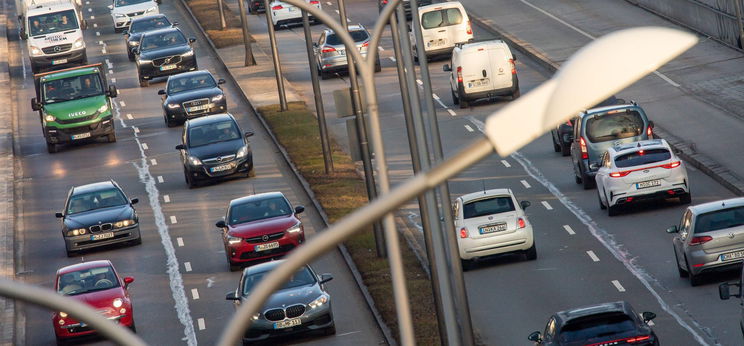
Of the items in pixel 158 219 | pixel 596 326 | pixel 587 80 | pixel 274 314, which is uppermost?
pixel 587 80

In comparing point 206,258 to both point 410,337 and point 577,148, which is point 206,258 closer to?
point 577,148

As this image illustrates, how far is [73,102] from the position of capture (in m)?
46.1

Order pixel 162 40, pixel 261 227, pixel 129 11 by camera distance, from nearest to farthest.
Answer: pixel 261 227 → pixel 162 40 → pixel 129 11

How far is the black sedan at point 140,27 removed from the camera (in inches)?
2394

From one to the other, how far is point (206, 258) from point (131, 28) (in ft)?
99.3

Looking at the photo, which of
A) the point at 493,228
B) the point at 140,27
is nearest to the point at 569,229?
the point at 493,228

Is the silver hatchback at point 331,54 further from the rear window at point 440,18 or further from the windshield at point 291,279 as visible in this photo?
the windshield at point 291,279

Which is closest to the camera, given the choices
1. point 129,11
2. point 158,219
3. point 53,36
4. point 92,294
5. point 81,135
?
point 92,294

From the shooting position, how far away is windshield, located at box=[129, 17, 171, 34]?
62.1 metres

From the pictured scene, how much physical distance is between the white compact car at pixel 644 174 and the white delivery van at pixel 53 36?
102 ft

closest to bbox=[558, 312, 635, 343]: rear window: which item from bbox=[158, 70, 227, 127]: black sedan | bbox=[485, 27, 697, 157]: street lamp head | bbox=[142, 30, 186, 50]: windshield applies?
bbox=[485, 27, 697, 157]: street lamp head

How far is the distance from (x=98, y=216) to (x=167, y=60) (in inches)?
814

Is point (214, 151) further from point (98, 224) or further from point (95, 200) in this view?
point (98, 224)

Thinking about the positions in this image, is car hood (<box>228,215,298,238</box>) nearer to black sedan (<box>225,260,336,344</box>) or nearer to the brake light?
black sedan (<box>225,260,336,344</box>)
